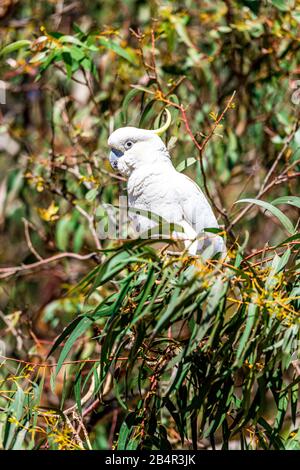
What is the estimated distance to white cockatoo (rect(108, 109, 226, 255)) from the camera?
1778 millimetres

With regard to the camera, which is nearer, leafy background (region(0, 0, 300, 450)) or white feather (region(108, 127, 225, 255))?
leafy background (region(0, 0, 300, 450))

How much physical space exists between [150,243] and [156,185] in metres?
0.37

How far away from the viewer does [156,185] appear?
1.78m

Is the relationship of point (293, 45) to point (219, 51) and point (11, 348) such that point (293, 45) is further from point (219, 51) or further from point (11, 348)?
point (11, 348)

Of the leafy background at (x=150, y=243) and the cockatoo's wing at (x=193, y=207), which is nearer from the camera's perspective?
the leafy background at (x=150, y=243)

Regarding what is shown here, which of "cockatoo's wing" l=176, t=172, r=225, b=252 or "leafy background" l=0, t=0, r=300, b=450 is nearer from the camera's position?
"leafy background" l=0, t=0, r=300, b=450

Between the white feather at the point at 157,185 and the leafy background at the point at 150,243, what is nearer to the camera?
the leafy background at the point at 150,243

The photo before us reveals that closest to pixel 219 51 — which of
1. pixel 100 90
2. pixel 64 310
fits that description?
pixel 100 90

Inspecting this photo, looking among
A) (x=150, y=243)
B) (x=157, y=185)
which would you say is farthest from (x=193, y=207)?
(x=150, y=243)

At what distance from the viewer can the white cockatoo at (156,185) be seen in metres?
1.78

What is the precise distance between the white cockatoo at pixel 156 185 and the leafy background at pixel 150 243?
77 millimetres

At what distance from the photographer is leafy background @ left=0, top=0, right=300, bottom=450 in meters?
1.47

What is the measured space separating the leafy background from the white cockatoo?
77 mm

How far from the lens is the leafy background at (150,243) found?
1.47 m
